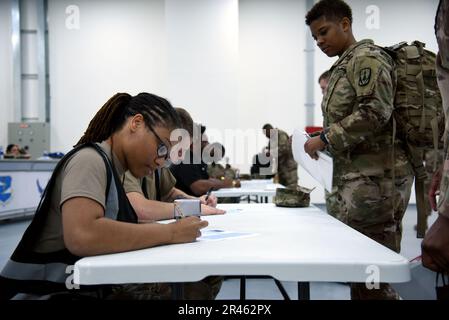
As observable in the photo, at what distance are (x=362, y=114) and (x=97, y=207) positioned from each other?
106cm

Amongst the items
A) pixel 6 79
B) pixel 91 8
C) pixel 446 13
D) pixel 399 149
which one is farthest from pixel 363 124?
pixel 6 79

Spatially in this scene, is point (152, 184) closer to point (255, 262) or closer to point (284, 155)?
point (255, 262)

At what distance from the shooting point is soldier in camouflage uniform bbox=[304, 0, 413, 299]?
5.10ft

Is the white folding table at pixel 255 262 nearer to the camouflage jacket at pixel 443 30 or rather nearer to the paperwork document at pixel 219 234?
the paperwork document at pixel 219 234

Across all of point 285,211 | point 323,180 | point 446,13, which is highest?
point 446,13

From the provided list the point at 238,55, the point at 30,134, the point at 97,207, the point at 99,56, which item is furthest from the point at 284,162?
the point at 30,134

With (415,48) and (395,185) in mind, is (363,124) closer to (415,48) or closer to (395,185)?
(395,185)

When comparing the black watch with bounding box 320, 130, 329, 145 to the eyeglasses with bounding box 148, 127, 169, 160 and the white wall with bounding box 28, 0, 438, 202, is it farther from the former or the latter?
the white wall with bounding box 28, 0, 438, 202

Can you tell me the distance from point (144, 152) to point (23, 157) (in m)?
5.15

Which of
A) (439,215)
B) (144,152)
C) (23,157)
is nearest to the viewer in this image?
(439,215)

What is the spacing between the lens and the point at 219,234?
43.5 inches

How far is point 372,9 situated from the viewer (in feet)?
24.1

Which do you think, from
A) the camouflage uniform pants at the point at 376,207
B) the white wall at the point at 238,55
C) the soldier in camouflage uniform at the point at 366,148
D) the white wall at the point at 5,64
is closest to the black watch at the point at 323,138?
the soldier in camouflage uniform at the point at 366,148

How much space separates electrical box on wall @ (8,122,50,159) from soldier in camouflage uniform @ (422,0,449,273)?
7.53m
